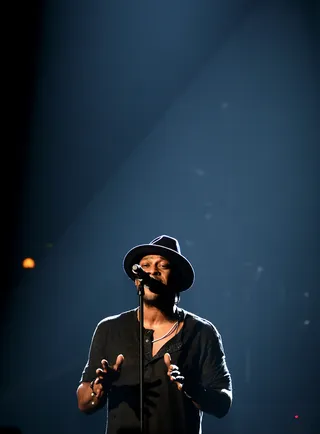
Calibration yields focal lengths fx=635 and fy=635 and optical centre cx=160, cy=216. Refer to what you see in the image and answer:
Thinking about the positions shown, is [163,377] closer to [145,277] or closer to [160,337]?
[160,337]

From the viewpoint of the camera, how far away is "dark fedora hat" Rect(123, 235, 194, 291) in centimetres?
343

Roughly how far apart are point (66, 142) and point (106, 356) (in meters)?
3.02

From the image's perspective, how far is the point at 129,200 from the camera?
19.6 ft

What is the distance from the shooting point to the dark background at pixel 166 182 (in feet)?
19.1

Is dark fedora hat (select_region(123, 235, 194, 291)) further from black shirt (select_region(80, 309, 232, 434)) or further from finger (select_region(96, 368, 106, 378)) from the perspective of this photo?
finger (select_region(96, 368, 106, 378))

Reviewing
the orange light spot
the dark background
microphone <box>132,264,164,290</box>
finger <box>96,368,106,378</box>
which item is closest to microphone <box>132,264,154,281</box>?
microphone <box>132,264,164,290</box>

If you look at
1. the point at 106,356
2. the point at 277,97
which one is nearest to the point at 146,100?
the point at 277,97

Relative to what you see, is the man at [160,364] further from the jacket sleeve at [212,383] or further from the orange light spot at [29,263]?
the orange light spot at [29,263]

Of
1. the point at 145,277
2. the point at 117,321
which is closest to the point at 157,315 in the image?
the point at 117,321

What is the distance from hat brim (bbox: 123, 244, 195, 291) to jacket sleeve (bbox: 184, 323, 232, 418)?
298 mm

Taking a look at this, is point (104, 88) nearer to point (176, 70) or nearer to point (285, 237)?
point (176, 70)

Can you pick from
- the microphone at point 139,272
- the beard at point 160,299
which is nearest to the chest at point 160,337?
the beard at point 160,299

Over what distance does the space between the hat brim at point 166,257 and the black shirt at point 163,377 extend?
199 millimetres

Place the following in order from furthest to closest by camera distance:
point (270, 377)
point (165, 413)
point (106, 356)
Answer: point (270, 377), point (106, 356), point (165, 413)
